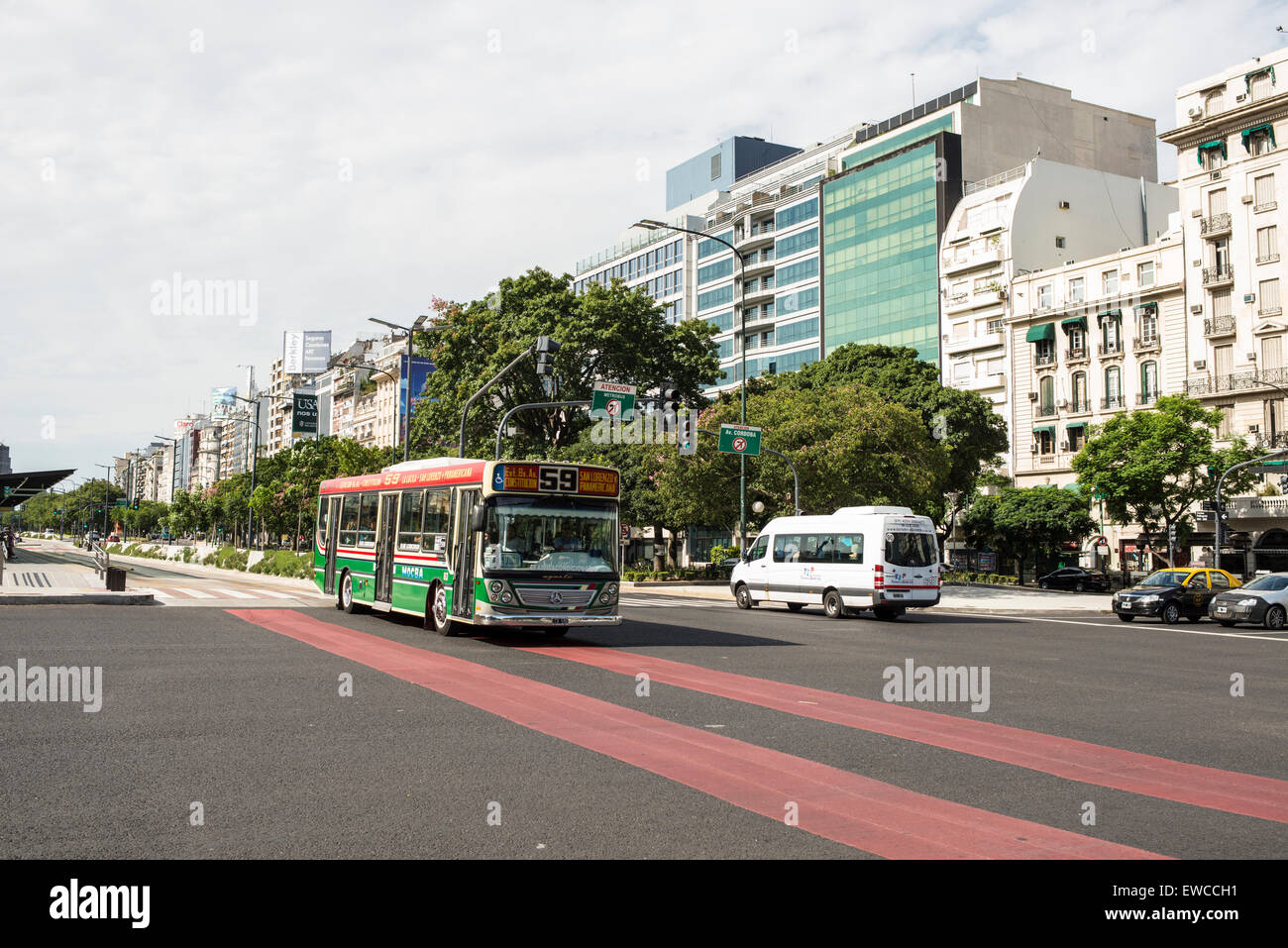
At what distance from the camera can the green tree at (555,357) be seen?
4494 cm

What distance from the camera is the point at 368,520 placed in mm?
21188

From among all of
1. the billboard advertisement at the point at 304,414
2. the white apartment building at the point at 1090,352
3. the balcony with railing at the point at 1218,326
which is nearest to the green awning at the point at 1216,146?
the white apartment building at the point at 1090,352

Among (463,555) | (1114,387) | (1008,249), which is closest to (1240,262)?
(1114,387)

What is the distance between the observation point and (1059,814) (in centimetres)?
631

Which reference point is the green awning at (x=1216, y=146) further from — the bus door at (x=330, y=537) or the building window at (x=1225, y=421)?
the bus door at (x=330, y=537)

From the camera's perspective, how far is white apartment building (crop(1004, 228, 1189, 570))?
5656 centimetres

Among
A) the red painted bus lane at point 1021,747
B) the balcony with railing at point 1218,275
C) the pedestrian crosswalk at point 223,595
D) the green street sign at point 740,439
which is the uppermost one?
the balcony with railing at point 1218,275

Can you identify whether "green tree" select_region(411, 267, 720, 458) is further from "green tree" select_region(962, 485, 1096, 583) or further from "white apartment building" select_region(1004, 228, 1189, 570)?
"white apartment building" select_region(1004, 228, 1189, 570)

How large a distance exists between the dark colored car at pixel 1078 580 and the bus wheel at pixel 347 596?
129 ft

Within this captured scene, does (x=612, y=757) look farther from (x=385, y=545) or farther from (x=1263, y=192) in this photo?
(x=1263, y=192)

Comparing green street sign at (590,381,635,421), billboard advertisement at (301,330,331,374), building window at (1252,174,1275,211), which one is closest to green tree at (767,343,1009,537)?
building window at (1252,174,1275,211)

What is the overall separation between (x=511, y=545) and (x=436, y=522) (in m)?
2.28
